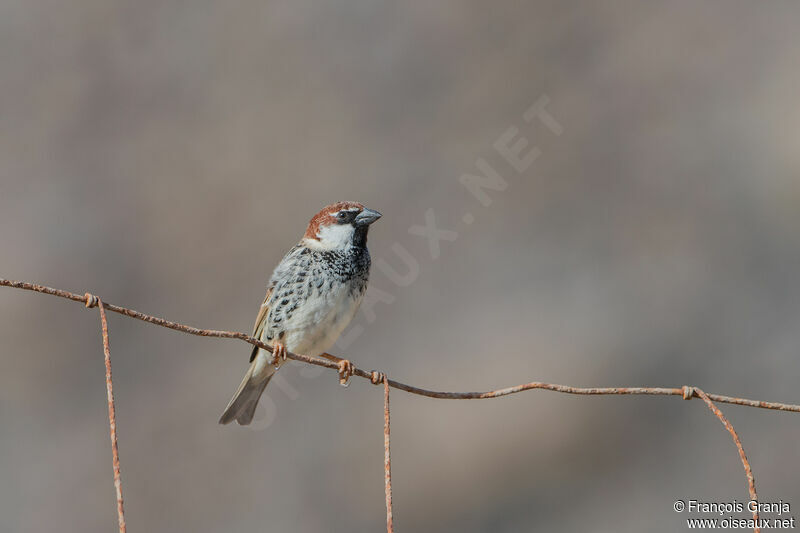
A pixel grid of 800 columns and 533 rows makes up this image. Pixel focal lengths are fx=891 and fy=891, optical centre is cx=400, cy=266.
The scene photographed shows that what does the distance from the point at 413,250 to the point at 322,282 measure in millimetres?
5029

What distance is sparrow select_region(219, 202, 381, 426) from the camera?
3678 millimetres

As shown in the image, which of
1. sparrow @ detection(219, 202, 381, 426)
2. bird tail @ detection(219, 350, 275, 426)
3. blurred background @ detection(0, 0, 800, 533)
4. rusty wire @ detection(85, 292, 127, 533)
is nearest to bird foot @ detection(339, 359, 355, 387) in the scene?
sparrow @ detection(219, 202, 381, 426)

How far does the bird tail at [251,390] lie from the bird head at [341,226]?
24.6 inches

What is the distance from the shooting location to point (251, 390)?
400 centimetres

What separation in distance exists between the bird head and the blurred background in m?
3.99

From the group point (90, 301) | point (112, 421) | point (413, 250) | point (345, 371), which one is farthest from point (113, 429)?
point (413, 250)

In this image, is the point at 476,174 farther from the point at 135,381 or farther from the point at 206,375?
the point at 135,381

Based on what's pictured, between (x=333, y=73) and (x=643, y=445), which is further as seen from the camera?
(x=333, y=73)

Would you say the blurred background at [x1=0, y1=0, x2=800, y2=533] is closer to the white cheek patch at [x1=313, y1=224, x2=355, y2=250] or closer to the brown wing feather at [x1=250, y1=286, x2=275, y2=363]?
the brown wing feather at [x1=250, y1=286, x2=275, y2=363]

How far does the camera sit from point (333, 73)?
9.70 metres

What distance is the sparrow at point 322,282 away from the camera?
145 inches

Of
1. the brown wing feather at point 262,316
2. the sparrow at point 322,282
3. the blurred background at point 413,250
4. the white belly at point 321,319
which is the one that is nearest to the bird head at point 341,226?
the sparrow at point 322,282

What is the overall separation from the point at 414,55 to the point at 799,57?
3916mm

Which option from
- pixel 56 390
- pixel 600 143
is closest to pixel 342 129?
pixel 600 143
